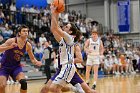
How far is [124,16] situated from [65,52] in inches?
922

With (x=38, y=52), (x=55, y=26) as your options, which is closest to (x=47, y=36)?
(x=38, y=52)

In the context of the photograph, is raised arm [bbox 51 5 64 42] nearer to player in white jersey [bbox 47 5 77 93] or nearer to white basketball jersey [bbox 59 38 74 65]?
player in white jersey [bbox 47 5 77 93]

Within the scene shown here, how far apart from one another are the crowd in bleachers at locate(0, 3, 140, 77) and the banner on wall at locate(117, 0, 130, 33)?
11.0 feet

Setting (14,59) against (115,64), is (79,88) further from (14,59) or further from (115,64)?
(115,64)

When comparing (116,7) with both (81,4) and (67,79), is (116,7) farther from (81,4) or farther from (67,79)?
(67,79)

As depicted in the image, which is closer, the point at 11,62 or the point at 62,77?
the point at 62,77

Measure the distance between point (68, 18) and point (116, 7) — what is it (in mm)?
6930

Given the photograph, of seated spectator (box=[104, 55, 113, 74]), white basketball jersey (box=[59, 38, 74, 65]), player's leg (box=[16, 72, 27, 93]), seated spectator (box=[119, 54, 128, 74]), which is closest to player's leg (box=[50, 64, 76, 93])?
white basketball jersey (box=[59, 38, 74, 65])

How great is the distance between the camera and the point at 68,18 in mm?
24312

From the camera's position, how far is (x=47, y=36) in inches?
808

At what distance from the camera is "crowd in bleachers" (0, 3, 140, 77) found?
18.6 meters

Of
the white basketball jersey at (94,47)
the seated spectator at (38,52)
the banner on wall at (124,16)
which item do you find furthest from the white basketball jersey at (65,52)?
the banner on wall at (124,16)

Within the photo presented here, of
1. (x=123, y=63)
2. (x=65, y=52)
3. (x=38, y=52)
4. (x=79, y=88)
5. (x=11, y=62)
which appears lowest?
(x=123, y=63)

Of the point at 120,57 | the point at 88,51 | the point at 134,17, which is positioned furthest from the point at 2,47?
the point at 134,17
